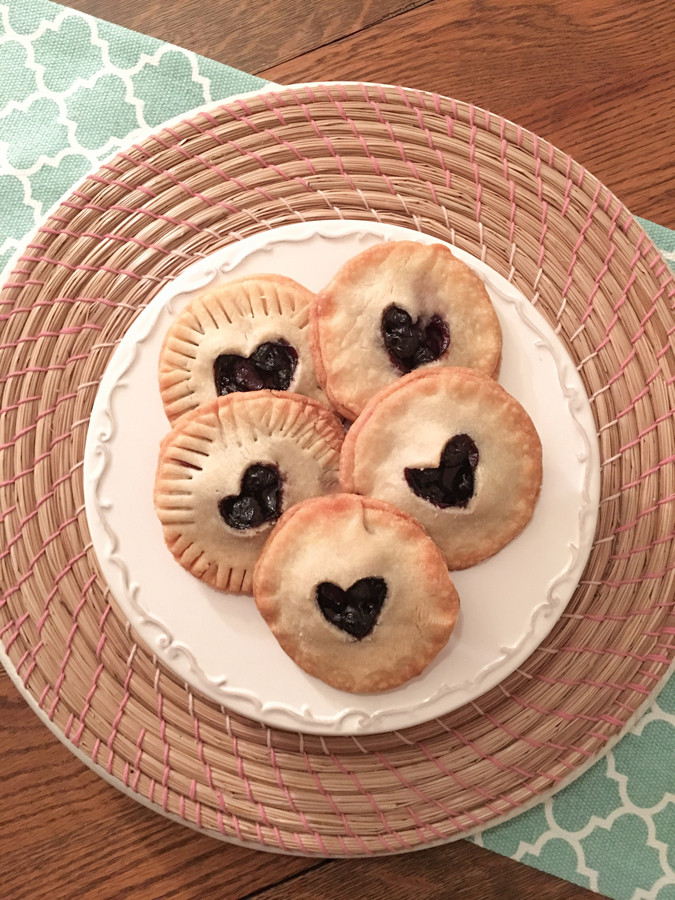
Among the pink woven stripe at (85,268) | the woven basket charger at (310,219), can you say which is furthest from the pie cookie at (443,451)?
the pink woven stripe at (85,268)

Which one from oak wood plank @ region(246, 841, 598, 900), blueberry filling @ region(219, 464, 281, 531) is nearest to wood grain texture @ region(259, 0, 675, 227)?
blueberry filling @ region(219, 464, 281, 531)

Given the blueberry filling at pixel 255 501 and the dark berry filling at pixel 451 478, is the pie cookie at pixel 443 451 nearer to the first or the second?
the dark berry filling at pixel 451 478

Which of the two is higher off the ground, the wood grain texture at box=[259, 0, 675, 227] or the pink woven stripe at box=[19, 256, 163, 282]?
the wood grain texture at box=[259, 0, 675, 227]

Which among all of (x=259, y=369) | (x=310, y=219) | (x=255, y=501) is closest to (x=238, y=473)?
(x=255, y=501)

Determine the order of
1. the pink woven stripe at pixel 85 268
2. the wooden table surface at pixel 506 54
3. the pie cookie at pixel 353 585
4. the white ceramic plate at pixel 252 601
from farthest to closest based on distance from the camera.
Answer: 1. the wooden table surface at pixel 506 54
2. the pink woven stripe at pixel 85 268
3. the white ceramic plate at pixel 252 601
4. the pie cookie at pixel 353 585

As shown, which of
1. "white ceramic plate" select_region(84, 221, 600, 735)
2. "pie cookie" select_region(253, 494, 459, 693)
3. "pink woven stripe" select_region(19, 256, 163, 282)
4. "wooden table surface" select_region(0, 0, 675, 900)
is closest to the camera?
"pie cookie" select_region(253, 494, 459, 693)

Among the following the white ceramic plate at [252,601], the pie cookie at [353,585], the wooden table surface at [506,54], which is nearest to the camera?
the pie cookie at [353,585]

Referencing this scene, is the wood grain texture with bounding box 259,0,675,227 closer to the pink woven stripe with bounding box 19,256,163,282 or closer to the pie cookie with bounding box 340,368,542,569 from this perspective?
the pink woven stripe with bounding box 19,256,163,282

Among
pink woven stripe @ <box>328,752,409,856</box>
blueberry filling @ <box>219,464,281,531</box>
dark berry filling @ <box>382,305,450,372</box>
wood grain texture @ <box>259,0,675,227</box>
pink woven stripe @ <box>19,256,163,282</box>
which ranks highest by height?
wood grain texture @ <box>259,0,675,227</box>
